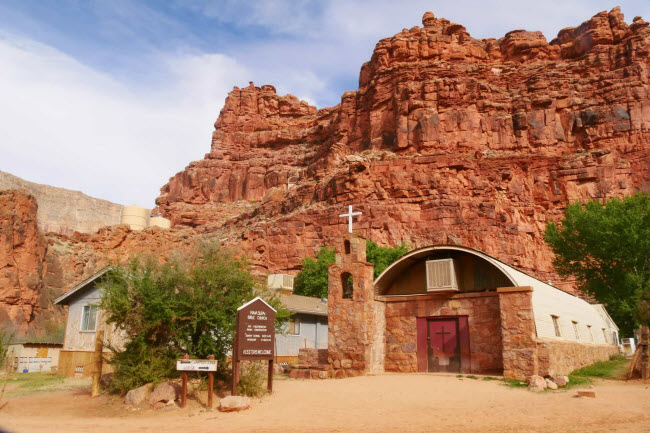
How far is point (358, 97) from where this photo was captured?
87625 mm

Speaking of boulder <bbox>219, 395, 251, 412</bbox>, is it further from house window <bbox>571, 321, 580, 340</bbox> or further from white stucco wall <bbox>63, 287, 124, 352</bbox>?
house window <bbox>571, 321, 580, 340</bbox>

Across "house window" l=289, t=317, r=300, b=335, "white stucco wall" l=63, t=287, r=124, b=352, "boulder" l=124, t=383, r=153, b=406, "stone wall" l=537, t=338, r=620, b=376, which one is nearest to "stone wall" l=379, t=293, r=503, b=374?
"stone wall" l=537, t=338, r=620, b=376

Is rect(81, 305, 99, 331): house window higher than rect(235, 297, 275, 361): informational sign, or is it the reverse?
rect(81, 305, 99, 331): house window

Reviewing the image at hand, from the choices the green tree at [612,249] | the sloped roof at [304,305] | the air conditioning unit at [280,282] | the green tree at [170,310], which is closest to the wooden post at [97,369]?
the green tree at [170,310]

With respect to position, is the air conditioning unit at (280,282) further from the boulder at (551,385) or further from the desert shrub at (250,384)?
the boulder at (551,385)

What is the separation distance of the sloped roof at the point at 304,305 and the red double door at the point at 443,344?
26.1ft

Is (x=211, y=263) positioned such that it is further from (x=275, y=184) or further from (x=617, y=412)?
(x=275, y=184)

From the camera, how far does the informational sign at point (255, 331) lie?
13.5 meters

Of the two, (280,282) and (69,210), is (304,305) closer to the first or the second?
(280,282)

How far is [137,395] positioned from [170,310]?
229 cm

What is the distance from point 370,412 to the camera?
12.1 m

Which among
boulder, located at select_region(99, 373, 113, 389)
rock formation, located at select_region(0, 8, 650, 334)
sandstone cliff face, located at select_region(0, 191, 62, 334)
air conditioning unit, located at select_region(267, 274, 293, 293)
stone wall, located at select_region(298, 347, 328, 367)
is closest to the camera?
boulder, located at select_region(99, 373, 113, 389)

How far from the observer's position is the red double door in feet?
64.4

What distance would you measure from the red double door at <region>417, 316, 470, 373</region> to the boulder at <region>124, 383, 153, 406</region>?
35.9 feet
